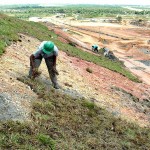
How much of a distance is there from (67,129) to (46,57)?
4.13 m

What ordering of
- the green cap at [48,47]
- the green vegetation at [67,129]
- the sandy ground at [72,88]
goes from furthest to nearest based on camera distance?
the green cap at [48,47] < the sandy ground at [72,88] < the green vegetation at [67,129]

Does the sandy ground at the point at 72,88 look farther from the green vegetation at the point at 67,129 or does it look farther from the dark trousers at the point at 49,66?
the green vegetation at the point at 67,129

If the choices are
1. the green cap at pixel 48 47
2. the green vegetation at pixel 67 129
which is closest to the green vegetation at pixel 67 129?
the green vegetation at pixel 67 129

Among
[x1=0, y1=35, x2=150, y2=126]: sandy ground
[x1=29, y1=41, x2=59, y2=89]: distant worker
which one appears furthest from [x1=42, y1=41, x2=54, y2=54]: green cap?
[x1=0, y1=35, x2=150, y2=126]: sandy ground

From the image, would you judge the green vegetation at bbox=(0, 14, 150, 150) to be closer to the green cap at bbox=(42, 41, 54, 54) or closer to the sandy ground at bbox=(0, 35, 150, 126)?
the sandy ground at bbox=(0, 35, 150, 126)

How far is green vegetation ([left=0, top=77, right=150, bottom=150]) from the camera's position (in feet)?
39.7

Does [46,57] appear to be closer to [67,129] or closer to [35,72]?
[35,72]

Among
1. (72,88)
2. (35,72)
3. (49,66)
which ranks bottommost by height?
(72,88)

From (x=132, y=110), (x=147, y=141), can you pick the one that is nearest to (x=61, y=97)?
(x=147, y=141)

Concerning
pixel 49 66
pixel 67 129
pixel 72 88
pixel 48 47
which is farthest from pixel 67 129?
pixel 72 88

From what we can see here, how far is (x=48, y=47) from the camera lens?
16328 mm

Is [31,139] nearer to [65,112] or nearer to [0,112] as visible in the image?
[0,112]

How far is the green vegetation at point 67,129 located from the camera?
1209 centimetres

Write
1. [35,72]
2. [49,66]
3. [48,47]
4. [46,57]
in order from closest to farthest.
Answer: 1. [48,47]
2. [46,57]
3. [35,72]
4. [49,66]
